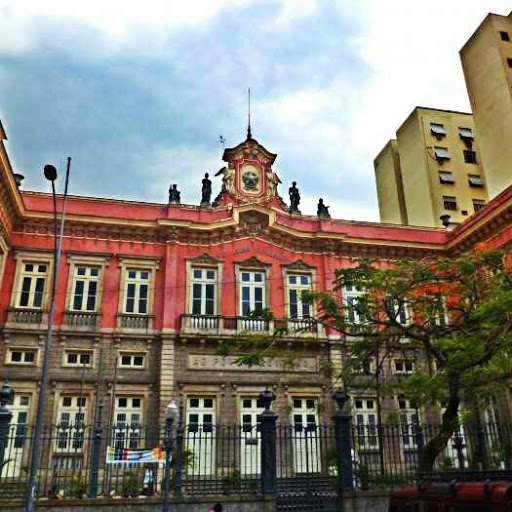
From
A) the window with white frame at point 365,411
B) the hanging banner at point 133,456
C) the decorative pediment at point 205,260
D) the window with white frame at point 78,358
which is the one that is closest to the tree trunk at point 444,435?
the hanging banner at point 133,456

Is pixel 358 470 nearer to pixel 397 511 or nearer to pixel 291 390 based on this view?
pixel 397 511

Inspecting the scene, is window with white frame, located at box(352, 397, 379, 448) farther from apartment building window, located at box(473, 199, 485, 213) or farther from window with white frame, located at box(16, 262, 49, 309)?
apartment building window, located at box(473, 199, 485, 213)

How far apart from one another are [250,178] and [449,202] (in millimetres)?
17110

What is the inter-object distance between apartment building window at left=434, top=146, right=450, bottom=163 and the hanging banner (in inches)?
1173

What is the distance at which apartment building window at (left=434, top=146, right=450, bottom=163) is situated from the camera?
3594 centimetres

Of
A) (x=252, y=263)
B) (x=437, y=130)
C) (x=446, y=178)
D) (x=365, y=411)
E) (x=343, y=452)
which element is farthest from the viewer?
(x=437, y=130)

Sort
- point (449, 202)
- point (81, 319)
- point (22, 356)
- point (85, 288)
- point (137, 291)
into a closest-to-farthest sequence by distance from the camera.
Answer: point (22, 356) → point (81, 319) → point (85, 288) → point (137, 291) → point (449, 202)

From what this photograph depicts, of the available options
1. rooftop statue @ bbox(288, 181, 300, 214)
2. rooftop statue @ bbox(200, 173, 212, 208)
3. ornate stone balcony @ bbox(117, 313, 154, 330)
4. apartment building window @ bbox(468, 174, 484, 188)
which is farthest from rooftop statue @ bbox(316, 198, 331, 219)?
apartment building window @ bbox(468, 174, 484, 188)

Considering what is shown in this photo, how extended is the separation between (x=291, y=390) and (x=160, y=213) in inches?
371

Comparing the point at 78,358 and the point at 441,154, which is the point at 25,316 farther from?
the point at 441,154

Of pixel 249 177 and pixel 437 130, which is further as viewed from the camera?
pixel 437 130

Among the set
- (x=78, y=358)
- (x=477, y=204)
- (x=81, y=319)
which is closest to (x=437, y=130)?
(x=477, y=204)

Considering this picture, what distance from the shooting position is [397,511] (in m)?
9.09

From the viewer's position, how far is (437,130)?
3669cm
